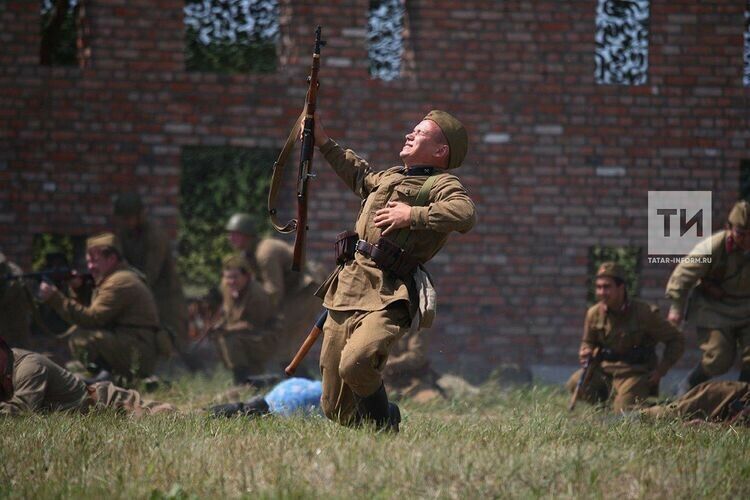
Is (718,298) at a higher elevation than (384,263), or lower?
lower

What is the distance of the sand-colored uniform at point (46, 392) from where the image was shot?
25.9 feet

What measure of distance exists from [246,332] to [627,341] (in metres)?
3.59

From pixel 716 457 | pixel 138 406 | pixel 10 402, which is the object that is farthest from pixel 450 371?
pixel 716 457

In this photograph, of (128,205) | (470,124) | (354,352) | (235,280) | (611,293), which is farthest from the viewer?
(470,124)

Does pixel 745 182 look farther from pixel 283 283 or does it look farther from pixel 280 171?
pixel 280 171

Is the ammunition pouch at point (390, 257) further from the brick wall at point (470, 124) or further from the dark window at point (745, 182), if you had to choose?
the dark window at point (745, 182)

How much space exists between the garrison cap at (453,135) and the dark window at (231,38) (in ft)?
18.9

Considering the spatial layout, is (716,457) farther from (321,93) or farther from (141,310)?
(321,93)

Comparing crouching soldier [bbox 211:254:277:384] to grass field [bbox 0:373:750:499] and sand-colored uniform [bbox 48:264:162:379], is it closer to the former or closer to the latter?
sand-colored uniform [bbox 48:264:162:379]

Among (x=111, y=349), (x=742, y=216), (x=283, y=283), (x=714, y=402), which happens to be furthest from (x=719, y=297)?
(x=111, y=349)

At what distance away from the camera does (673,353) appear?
33.3 ft

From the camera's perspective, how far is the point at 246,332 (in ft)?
38.7

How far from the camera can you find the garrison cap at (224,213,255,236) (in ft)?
39.9

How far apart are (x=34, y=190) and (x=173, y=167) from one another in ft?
4.31
